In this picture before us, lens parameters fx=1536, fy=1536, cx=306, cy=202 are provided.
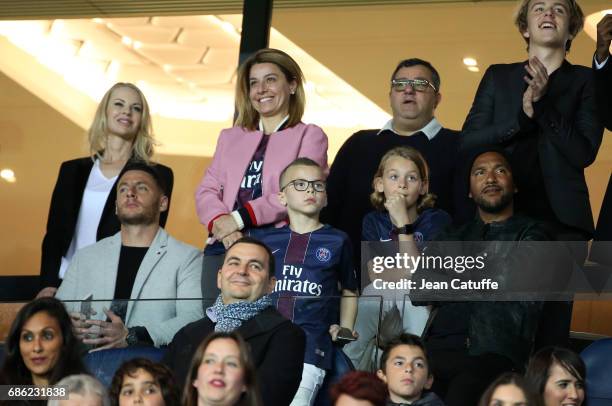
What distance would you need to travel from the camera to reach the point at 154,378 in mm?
5750

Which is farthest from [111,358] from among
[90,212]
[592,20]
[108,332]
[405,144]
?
[592,20]

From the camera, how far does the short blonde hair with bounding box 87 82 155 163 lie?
25.7 feet

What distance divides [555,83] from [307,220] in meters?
1.38

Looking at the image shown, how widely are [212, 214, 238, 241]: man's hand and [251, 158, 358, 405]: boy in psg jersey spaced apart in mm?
105

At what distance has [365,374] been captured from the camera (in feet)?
18.9

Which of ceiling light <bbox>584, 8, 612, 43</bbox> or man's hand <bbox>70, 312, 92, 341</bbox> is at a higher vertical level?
ceiling light <bbox>584, 8, 612, 43</bbox>

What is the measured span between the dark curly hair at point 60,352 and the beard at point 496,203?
1.95m

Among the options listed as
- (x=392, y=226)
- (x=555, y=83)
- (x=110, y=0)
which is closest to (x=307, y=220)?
(x=392, y=226)

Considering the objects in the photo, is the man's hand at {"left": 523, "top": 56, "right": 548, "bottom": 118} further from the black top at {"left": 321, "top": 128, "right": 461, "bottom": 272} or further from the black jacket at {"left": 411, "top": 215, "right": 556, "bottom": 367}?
the black jacket at {"left": 411, "top": 215, "right": 556, "bottom": 367}

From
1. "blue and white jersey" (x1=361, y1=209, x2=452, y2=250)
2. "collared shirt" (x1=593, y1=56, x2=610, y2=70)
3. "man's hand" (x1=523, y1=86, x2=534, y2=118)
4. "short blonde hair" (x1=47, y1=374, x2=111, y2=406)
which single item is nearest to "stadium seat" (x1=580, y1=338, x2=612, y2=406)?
"blue and white jersey" (x1=361, y1=209, x2=452, y2=250)

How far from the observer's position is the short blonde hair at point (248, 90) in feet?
25.0

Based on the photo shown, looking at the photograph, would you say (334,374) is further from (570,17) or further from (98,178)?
(570,17)

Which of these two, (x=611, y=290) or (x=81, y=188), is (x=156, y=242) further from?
(x=611, y=290)

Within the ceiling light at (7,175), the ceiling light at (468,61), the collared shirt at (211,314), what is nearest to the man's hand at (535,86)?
the ceiling light at (468,61)
